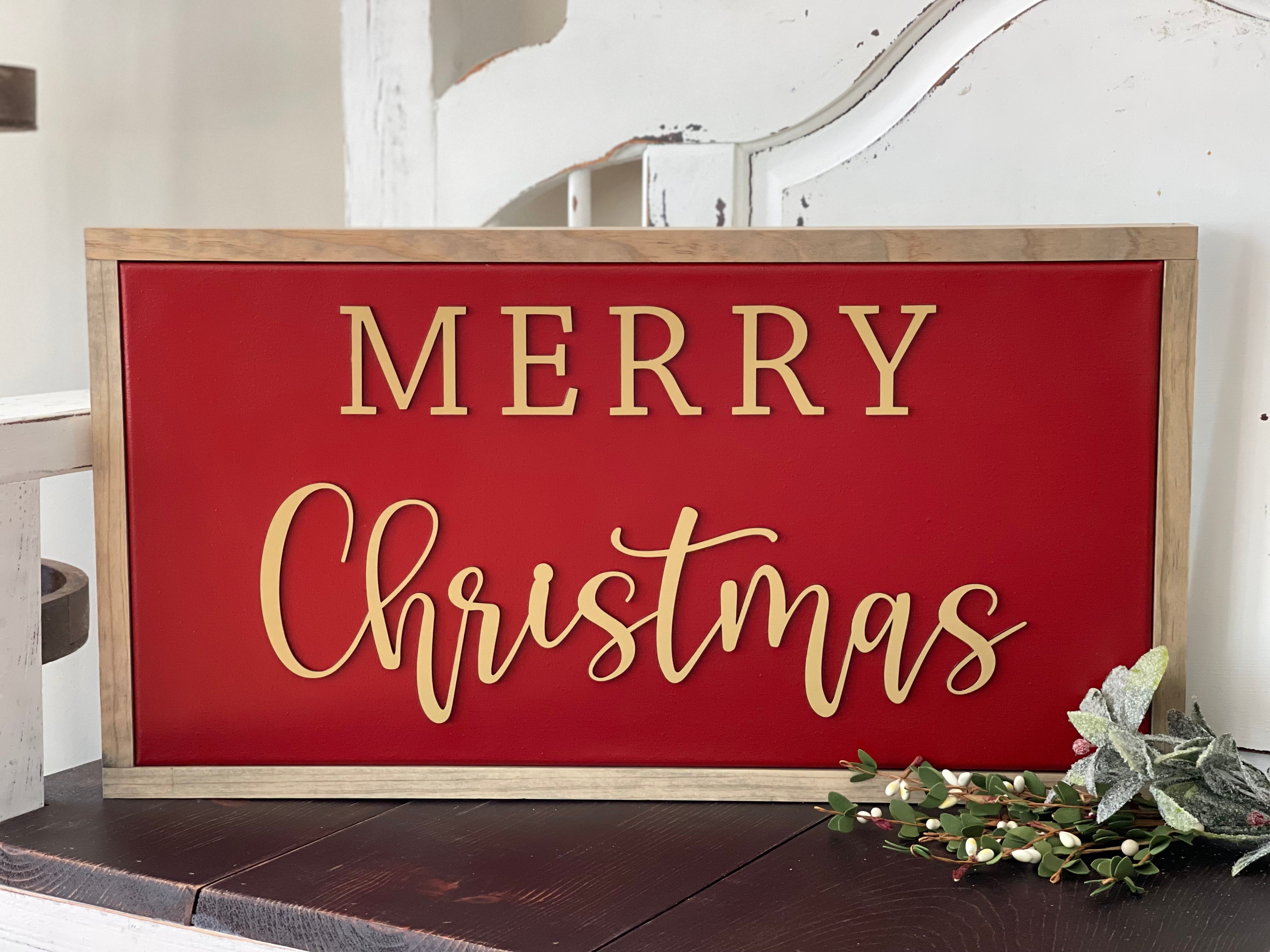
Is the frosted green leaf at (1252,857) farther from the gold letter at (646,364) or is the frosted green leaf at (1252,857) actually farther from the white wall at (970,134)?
the gold letter at (646,364)

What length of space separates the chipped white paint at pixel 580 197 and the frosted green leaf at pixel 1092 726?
0.61 metres

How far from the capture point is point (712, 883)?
0.66m

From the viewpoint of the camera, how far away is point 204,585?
2.53 ft

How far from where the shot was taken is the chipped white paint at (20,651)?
745 millimetres

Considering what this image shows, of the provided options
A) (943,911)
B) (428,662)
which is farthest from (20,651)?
(943,911)

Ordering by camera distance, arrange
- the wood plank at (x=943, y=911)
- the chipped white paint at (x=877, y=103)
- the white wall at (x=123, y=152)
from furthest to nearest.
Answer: the white wall at (x=123, y=152) < the chipped white paint at (x=877, y=103) < the wood plank at (x=943, y=911)

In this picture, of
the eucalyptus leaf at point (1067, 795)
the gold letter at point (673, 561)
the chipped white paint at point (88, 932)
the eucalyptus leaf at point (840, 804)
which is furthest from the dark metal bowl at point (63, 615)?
the eucalyptus leaf at point (1067, 795)

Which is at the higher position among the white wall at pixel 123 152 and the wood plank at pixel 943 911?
the white wall at pixel 123 152

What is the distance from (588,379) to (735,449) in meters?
0.10

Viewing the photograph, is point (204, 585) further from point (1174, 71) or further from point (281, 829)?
point (1174, 71)

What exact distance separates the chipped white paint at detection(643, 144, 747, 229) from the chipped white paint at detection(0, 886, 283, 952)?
645 mm

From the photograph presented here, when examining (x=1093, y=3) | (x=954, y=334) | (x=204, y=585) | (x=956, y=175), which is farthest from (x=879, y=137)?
(x=204, y=585)

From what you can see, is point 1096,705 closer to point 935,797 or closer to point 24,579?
point 935,797

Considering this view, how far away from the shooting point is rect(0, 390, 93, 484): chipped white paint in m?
0.74
